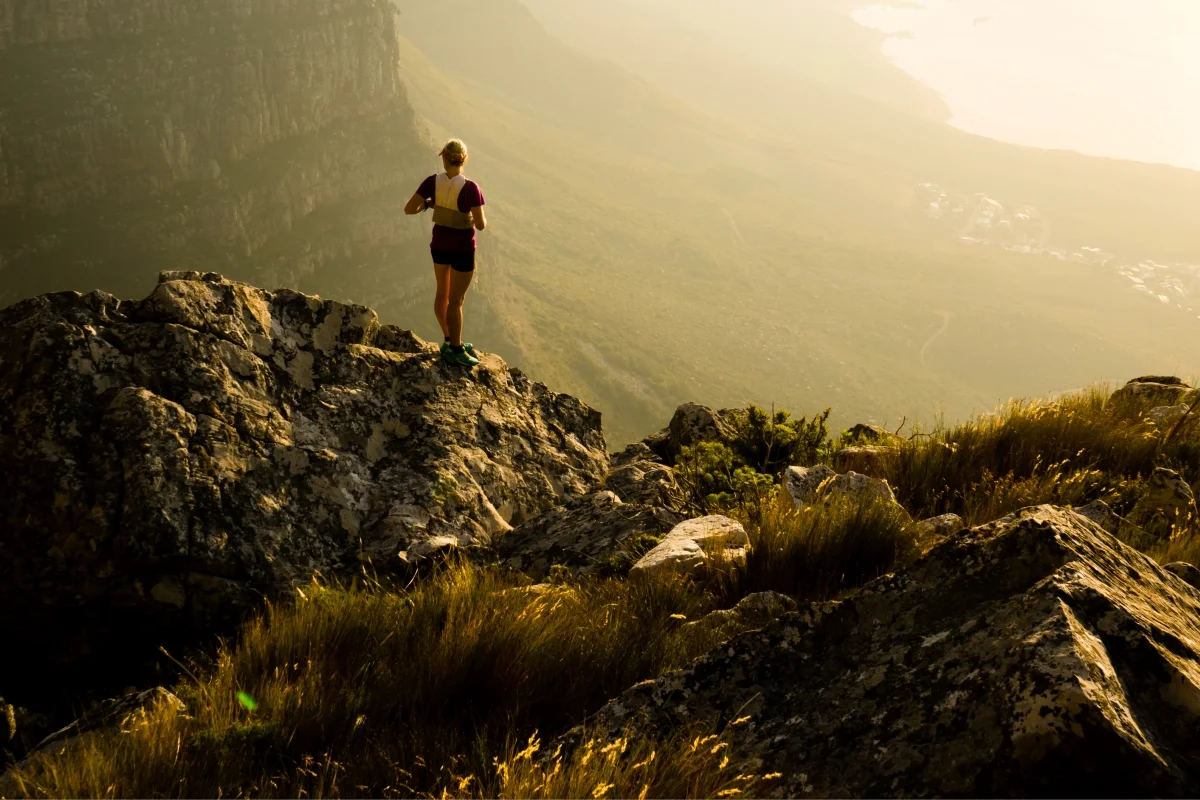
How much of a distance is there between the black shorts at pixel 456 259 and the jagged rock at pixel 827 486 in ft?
17.2

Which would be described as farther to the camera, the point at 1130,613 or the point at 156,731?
the point at 156,731

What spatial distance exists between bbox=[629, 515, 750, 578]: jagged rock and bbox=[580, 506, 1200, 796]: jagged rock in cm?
176

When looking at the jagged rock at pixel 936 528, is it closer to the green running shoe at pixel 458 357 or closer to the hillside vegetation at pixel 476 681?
the hillside vegetation at pixel 476 681

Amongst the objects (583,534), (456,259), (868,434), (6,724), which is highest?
(456,259)

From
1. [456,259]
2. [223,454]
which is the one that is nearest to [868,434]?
[456,259]

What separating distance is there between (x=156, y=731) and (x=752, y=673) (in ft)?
8.55

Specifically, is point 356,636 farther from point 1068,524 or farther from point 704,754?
point 1068,524

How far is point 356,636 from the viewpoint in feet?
13.8

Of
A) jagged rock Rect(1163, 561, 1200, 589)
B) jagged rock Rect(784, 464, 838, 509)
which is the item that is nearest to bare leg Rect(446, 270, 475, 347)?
jagged rock Rect(784, 464, 838, 509)

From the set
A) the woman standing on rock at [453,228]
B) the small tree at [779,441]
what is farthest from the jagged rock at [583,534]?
the woman standing on rock at [453,228]

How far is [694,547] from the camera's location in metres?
5.34

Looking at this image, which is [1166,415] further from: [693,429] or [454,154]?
[454,154]

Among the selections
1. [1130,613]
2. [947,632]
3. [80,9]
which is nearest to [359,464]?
[947,632]

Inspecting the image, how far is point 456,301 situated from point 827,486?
5.96 m
